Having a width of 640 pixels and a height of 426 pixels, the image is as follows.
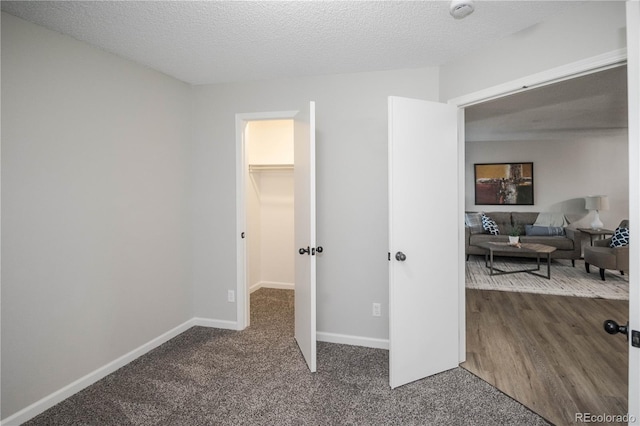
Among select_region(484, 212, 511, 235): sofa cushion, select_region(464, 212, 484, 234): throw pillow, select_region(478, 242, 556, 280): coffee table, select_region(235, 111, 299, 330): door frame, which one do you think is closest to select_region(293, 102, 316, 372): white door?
select_region(235, 111, 299, 330): door frame

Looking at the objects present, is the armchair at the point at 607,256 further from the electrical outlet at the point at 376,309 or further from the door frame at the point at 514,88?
the electrical outlet at the point at 376,309

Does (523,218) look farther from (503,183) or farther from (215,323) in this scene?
(215,323)

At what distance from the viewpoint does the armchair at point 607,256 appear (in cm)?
450

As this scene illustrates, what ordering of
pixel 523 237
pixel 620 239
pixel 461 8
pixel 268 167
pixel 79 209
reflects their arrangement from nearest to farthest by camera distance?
pixel 461 8, pixel 79 209, pixel 268 167, pixel 620 239, pixel 523 237

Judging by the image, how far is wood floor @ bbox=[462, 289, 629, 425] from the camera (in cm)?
209

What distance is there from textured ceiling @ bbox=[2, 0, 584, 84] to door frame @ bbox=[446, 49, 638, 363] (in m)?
0.33

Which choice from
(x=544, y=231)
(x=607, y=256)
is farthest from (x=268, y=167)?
(x=544, y=231)

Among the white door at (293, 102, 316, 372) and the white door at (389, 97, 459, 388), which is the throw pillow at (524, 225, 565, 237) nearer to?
the white door at (389, 97, 459, 388)

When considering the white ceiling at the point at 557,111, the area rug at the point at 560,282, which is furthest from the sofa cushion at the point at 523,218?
the white ceiling at the point at 557,111

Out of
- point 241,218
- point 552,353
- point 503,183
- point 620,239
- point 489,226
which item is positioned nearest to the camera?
point 552,353

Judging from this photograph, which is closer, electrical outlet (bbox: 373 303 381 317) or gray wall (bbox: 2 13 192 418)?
gray wall (bbox: 2 13 192 418)

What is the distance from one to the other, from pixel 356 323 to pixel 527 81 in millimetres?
2220

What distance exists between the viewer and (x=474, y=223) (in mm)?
6578

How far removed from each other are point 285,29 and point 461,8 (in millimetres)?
1032
